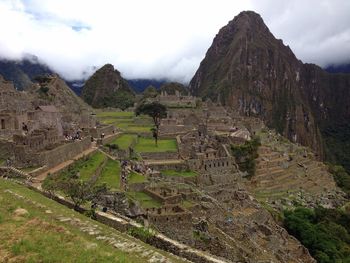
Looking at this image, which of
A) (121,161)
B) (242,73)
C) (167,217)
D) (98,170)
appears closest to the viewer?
(167,217)

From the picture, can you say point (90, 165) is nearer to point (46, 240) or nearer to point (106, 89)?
point (46, 240)

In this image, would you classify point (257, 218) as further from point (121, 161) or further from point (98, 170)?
point (98, 170)

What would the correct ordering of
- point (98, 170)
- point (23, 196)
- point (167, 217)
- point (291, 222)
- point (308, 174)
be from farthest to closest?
point (308, 174)
point (291, 222)
point (98, 170)
point (167, 217)
point (23, 196)

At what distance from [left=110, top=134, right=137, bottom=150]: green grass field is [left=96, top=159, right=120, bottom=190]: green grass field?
6637mm

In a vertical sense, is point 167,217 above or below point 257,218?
above

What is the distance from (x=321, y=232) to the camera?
39.9 metres

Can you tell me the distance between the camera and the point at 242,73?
199m

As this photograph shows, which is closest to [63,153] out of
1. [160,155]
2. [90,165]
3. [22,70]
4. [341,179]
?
[90,165]

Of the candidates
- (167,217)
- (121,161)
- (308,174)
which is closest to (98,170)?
(121,161)

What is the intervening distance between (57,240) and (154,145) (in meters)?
33.0

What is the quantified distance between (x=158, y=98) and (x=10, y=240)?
6327cm

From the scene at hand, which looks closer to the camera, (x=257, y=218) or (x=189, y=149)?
(x=257, y=218)

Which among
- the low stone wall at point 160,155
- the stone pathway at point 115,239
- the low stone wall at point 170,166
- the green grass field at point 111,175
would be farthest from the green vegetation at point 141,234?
the low stone wall at point 160,155

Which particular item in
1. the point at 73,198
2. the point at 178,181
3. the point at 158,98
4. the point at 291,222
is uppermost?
the point at 158,98
